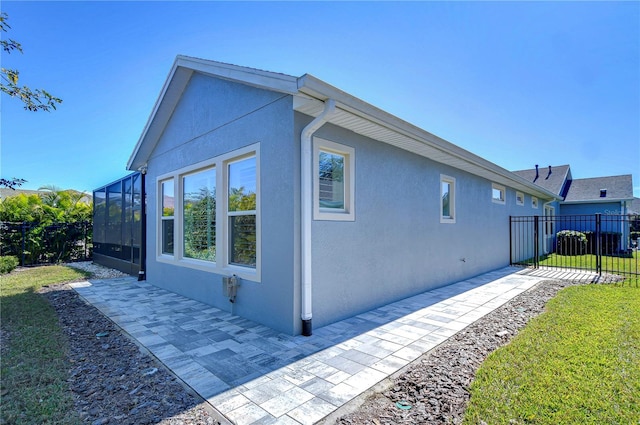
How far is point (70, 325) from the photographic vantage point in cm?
485

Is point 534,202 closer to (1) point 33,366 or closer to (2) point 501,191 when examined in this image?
(2) point 501,191

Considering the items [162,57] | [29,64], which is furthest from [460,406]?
[29,64]

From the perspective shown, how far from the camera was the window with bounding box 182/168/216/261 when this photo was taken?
19.7 ft

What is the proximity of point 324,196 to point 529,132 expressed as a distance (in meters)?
15.0

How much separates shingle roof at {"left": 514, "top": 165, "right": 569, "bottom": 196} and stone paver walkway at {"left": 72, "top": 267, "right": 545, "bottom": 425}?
58.8 feet

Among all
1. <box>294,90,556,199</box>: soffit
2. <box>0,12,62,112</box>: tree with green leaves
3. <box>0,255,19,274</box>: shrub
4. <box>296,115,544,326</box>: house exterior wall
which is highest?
<box>0,12,62,112</box>: tree with green leaves

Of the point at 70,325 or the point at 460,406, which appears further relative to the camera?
the point at 70,325

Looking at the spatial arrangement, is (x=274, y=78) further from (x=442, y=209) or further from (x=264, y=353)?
(x=442, y=209)

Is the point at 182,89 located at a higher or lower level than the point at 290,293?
higher

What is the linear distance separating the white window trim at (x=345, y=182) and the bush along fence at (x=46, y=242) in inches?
552

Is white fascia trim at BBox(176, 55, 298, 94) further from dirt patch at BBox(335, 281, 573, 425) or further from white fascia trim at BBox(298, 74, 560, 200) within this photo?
dirt patch at BBox(335, 281, 573, 425)

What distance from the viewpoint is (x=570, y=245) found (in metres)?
14.4

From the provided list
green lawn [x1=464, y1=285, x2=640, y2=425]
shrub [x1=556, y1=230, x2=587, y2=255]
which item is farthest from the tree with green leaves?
shrub [x1=556, y1=230, x2=587, y2=255]

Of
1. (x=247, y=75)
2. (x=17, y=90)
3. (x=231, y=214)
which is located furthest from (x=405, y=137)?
(x=17, y=90)
